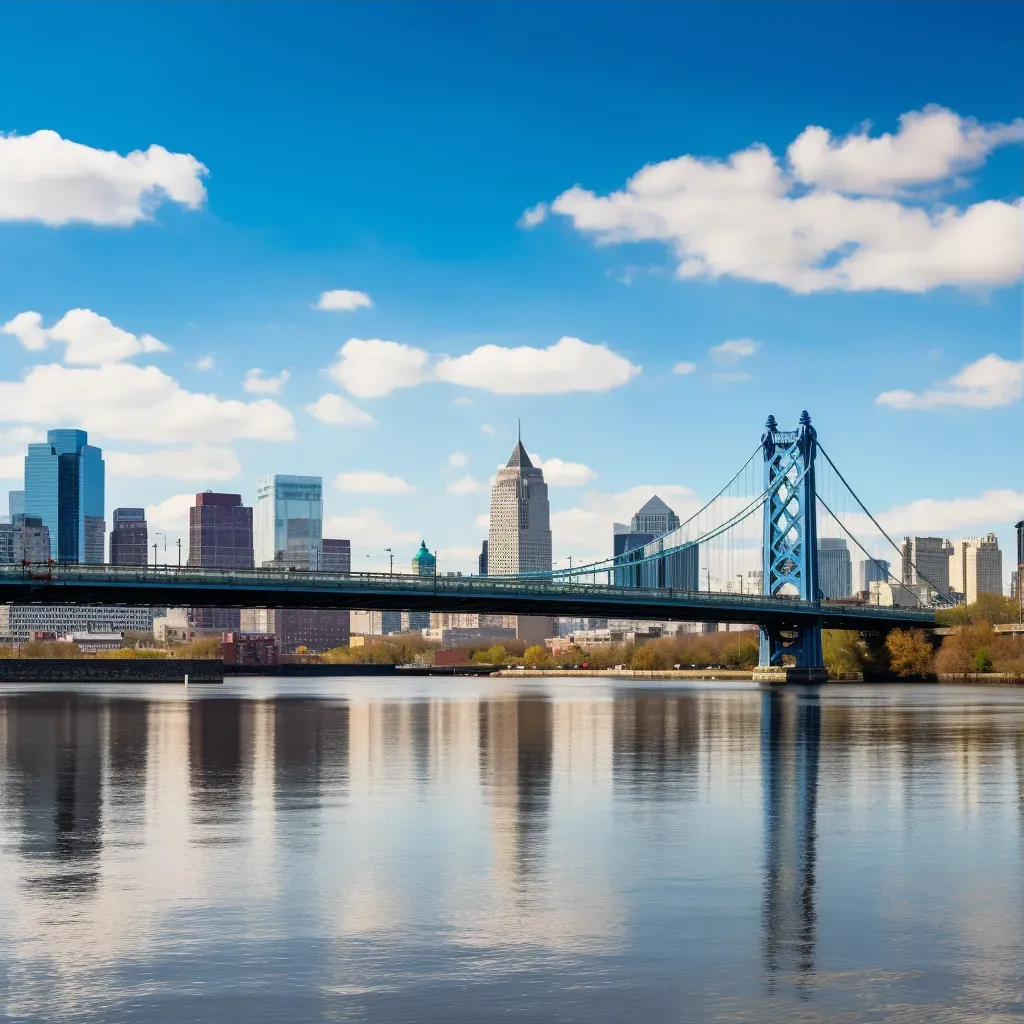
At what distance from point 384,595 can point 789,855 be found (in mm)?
92793

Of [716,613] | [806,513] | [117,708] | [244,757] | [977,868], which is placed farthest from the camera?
[806,513]

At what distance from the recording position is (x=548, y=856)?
1911 cm

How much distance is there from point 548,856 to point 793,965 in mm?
6302

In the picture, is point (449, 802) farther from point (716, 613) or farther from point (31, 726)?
point (716, 613)

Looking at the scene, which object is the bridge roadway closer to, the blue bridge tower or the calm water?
the blue bridge tower

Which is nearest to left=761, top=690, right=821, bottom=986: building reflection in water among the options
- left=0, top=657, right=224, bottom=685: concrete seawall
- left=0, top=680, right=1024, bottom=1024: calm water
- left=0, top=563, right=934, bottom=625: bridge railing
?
left=0, top=680, right=1024, bottom=1024: calm water

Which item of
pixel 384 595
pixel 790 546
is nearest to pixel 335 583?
pixel 384 595

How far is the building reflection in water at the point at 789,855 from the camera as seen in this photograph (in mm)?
13641

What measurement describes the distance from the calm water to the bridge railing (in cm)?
6666

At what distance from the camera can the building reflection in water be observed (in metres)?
13.6

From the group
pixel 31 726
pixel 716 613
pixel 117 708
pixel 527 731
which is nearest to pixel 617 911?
pixel 527 731

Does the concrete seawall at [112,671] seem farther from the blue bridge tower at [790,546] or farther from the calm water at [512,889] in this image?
the calm water at [512,889]

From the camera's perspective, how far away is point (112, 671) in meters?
158

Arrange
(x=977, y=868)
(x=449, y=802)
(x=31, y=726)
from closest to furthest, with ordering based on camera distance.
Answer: (x=977, y=868) < (x=449, y=802) < (x=31, y=726)
